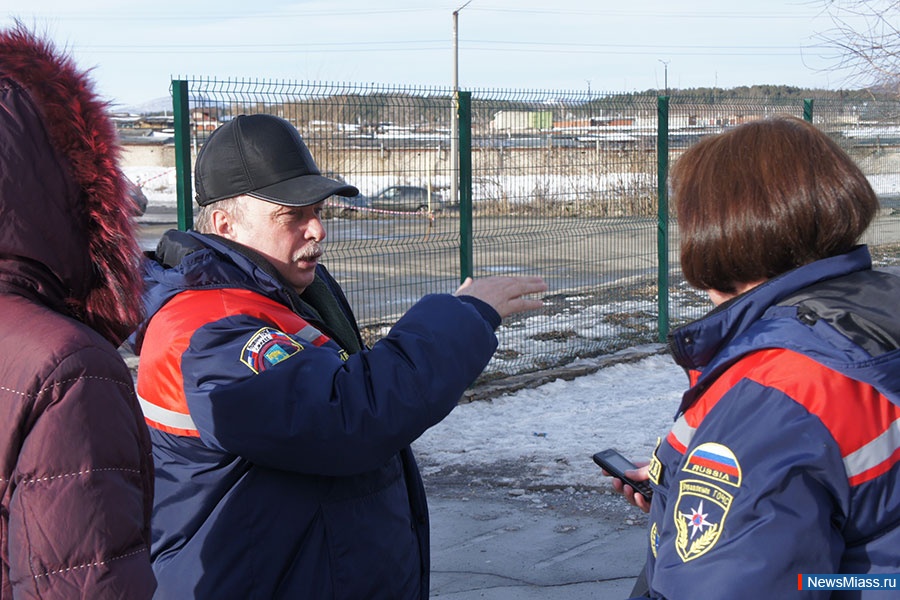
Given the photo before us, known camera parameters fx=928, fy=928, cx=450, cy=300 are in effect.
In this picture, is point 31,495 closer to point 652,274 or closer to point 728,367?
point 728,367

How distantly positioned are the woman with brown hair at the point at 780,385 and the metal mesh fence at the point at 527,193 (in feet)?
15.0

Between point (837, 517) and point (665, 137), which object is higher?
point (665, 137)

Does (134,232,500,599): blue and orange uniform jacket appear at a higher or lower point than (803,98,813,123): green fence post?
lower

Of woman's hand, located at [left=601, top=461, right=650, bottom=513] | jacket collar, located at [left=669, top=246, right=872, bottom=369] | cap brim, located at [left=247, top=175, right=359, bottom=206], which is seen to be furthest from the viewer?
cap brim, located at [left=247, top=175, right=359, bottom=206]

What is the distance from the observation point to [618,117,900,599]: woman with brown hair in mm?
1463

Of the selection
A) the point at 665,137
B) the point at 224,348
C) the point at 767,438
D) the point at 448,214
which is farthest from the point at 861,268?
the point at 665,137

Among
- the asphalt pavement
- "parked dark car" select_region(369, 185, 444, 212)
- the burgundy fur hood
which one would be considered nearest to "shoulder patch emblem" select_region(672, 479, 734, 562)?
the burgundy fur hood

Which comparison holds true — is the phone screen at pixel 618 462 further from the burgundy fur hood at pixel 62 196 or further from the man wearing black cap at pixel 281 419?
the burgundy fur hood at pixel 62 196

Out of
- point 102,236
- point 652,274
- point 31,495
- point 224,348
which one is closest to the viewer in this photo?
point 31,495

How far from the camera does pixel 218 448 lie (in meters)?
2.15

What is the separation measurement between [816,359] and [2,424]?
1.32 meters

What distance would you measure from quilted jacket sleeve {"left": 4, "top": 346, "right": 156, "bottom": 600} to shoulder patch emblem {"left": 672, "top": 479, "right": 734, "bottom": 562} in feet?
2.96

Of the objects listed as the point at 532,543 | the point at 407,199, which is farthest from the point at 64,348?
the point at 407,199

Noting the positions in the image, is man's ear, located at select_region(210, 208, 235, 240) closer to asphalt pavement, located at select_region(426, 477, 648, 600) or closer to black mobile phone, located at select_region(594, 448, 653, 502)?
black mobile phone, located at select_region(594, 448, 653, 502)
